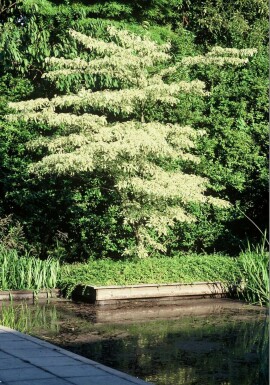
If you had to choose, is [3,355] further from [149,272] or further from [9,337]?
[149,272]

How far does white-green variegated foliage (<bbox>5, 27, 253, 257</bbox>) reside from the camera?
36.7 feet

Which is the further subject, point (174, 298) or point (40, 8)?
point (40, 8)

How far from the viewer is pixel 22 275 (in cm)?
1109

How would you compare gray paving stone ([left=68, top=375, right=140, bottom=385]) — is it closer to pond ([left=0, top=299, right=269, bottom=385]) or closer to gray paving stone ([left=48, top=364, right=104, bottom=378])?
gray paving stone ([left=48, top=364, right=104, bottom=378])

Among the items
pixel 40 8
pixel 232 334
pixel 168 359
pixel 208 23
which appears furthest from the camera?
pixel 208 23

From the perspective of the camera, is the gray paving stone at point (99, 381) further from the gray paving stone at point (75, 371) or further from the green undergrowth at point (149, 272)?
the green undergrowth at point (149, 272)

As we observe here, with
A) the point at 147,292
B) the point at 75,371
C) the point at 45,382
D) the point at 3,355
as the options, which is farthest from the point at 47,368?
the point at 147,292

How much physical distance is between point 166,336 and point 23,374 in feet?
9.47

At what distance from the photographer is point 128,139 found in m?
11.1

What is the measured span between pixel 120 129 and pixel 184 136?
1.20 meters

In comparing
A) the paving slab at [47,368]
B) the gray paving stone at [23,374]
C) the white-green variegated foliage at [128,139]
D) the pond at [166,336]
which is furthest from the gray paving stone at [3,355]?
the white-green variegated foliage at [128,139]

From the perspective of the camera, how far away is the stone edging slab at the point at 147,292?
426 inches

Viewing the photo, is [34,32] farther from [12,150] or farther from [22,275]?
[22,275]

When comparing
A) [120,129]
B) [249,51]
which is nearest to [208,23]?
[249,51]
